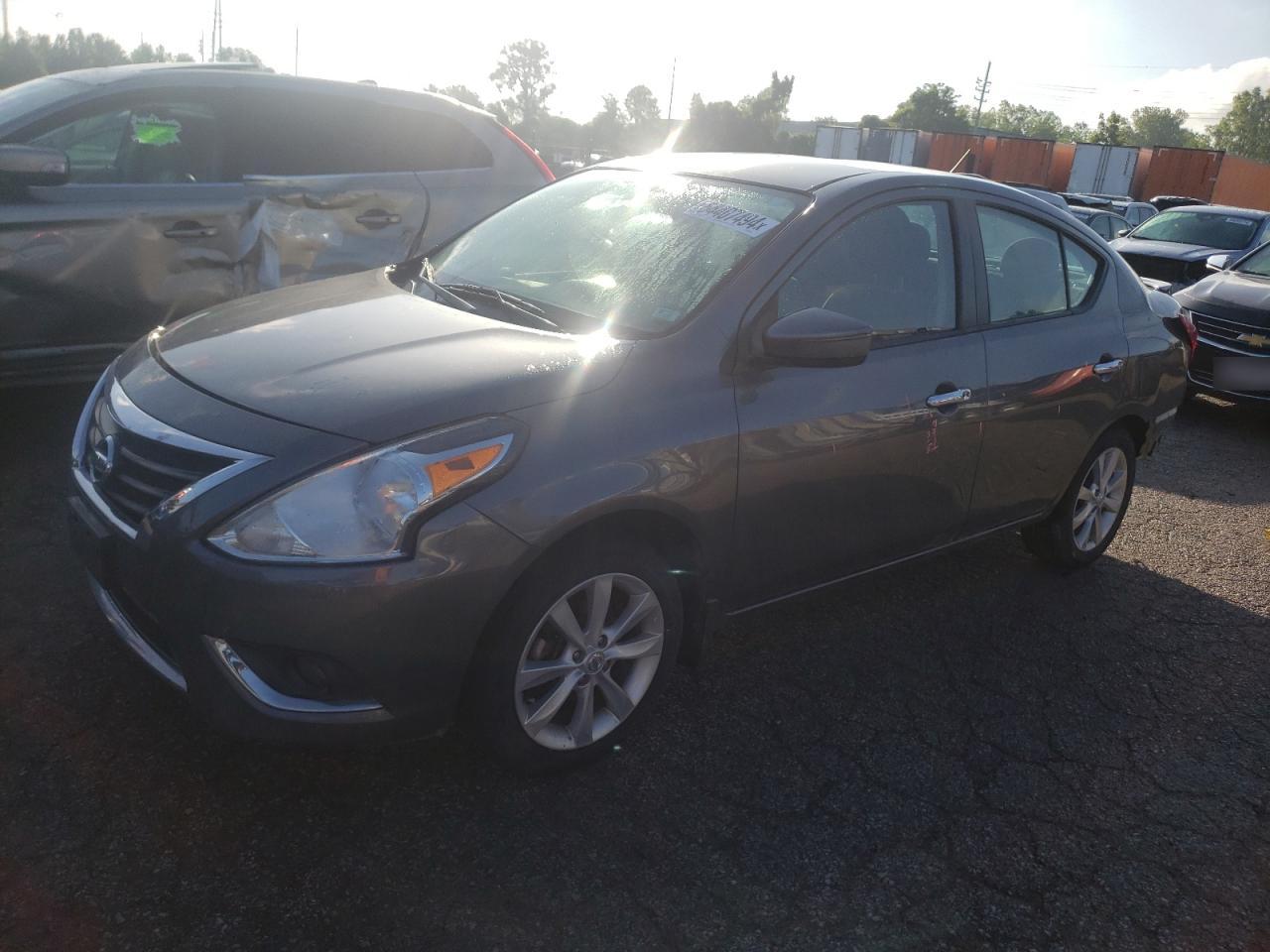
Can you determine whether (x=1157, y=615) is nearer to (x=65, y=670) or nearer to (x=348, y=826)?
(x=348, y=826)

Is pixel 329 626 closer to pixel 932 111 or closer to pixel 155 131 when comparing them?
pixel 155 131

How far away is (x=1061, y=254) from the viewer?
430 cm

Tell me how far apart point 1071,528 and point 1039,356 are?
3.19 feet

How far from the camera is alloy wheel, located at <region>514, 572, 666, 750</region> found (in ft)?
8.99

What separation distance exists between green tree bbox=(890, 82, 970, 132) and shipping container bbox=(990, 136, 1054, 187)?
221 ft

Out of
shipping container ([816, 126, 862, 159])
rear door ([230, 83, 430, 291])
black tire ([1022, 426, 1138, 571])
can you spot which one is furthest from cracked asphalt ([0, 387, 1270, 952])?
shipping container ([816, 126, 862, 159])

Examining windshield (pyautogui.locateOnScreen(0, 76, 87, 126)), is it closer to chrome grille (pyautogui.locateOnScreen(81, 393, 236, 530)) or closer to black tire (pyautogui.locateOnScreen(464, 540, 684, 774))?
chrome grille (pyautogui.locateOnScreen(81, 393, 236, 530))

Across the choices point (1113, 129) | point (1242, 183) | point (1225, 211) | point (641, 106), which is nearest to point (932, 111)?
point (1113, 129)

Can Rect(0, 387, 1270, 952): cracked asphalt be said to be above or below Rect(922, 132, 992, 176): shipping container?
below

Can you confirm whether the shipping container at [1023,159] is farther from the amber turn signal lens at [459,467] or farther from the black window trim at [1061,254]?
the amber turn signal lens at [459,467]

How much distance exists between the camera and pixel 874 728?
334cm

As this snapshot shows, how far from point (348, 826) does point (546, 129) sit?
67.5m

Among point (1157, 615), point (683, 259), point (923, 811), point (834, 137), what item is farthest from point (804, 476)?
point (834, 137)

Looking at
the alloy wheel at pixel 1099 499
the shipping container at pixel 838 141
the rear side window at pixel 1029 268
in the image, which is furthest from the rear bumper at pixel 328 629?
the shipping container at pixel 838 141
